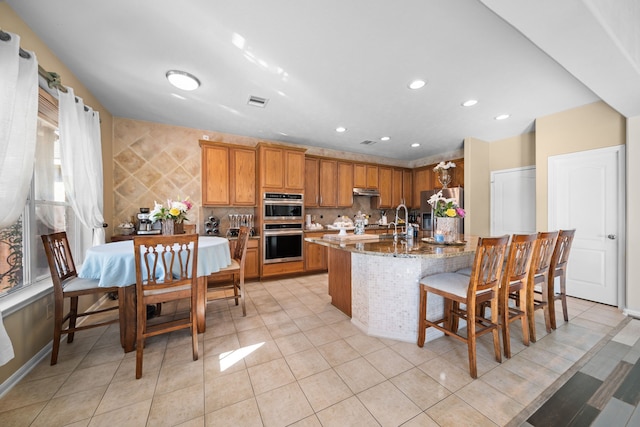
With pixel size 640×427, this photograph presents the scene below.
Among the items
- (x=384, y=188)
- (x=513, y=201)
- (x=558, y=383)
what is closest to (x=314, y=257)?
(x=384, y=188)

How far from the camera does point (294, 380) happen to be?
65.7 inches

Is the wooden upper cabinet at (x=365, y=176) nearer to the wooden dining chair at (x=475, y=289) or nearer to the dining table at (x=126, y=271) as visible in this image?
the wooden dining chair at (x=475, y=289)

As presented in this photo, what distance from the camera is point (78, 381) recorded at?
1.65 metres

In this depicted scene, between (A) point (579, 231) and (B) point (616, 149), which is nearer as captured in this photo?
(B) point (616, 149)

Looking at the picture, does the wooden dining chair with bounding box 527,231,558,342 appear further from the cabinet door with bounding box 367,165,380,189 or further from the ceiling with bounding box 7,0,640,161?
the cabinet door with bounding box 367,165,380,189

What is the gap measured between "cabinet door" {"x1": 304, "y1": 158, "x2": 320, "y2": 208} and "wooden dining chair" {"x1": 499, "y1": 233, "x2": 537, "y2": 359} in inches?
137

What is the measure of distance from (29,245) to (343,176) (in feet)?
14.9

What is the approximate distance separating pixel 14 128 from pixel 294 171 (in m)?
3.24

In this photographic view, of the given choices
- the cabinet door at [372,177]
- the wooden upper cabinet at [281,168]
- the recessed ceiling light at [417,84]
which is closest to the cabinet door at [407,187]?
the cabinet door at [372,177]

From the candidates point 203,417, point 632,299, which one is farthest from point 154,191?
point 632,299

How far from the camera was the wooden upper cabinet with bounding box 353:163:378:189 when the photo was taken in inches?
210

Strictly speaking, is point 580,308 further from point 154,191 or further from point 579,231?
point 154,191

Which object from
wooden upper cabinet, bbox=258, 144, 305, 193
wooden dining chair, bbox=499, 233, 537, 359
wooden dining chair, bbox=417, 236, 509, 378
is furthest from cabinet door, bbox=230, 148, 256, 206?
wooden dining chair, bbox=499, 233, 537, 359

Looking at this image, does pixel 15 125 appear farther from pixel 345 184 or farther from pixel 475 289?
pixel 345 184
